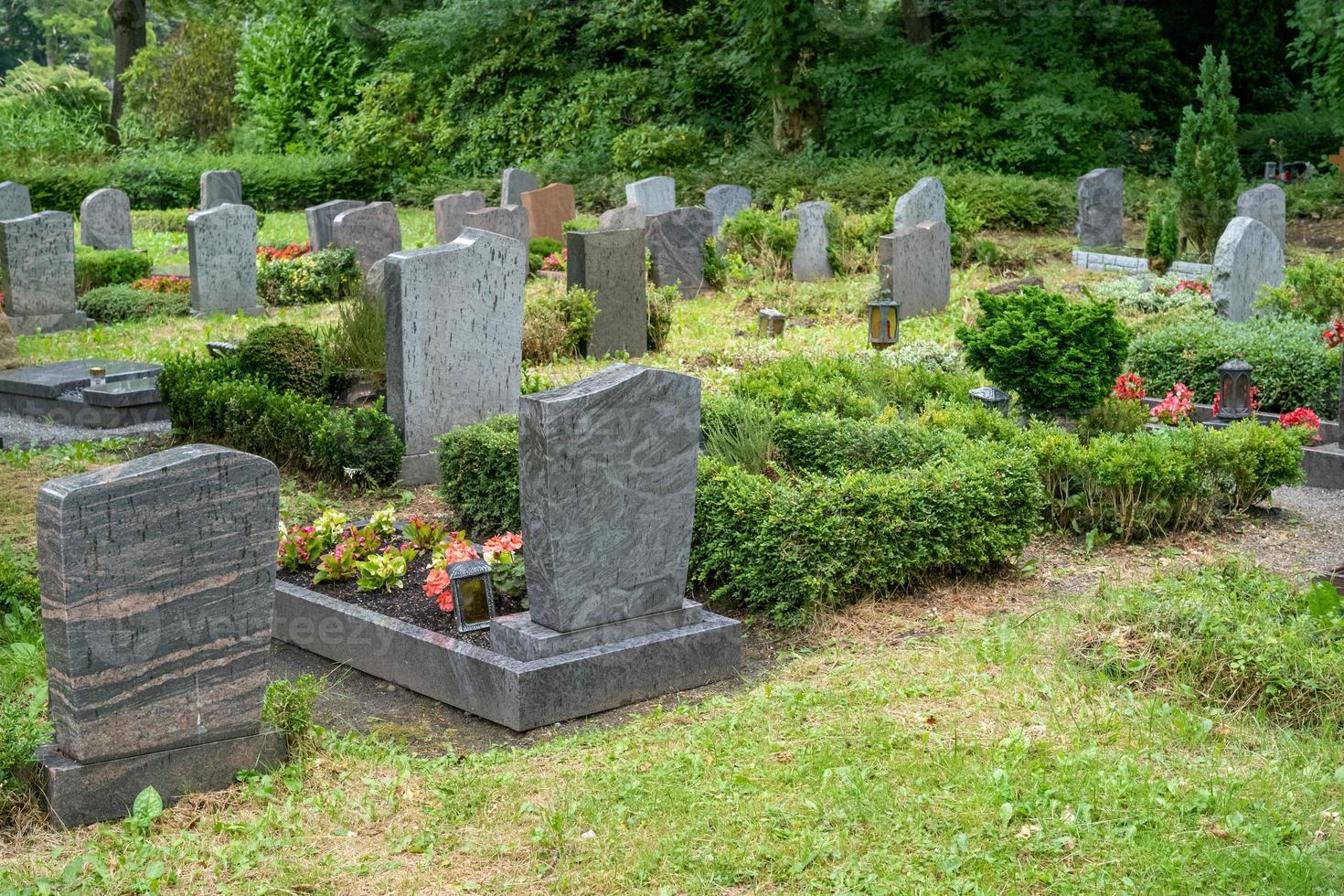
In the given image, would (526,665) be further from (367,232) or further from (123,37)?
(123,37)

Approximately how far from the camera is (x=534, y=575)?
604cm

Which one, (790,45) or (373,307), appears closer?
(373,307)

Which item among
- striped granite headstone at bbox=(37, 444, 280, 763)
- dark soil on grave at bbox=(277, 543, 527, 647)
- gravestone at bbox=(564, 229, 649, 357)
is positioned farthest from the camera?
gravestone at bbox=(564, 229, 649, 357)

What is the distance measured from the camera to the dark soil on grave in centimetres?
656

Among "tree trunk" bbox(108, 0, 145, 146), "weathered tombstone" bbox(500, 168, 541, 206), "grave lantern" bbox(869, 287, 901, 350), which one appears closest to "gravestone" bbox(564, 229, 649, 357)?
"grave lantern" bbox(869, 287, 901, 350)

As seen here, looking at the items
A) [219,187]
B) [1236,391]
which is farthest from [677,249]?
[219,187]

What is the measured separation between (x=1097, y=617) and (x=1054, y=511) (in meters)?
2.28

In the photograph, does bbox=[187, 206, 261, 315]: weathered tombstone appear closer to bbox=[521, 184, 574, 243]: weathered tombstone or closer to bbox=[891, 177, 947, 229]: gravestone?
bbox=[521, 184, 574, 243]: weathered tombstone

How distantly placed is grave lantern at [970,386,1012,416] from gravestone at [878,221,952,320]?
552 cm

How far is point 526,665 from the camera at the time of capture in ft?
19.0

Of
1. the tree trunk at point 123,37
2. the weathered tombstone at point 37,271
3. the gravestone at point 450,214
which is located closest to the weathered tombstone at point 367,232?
the gravestone at point 450,214

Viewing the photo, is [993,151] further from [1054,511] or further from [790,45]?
[1054,511]

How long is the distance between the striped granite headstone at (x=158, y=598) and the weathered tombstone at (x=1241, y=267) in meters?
10.7

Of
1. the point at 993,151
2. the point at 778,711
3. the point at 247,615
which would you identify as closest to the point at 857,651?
the point at 778,711
